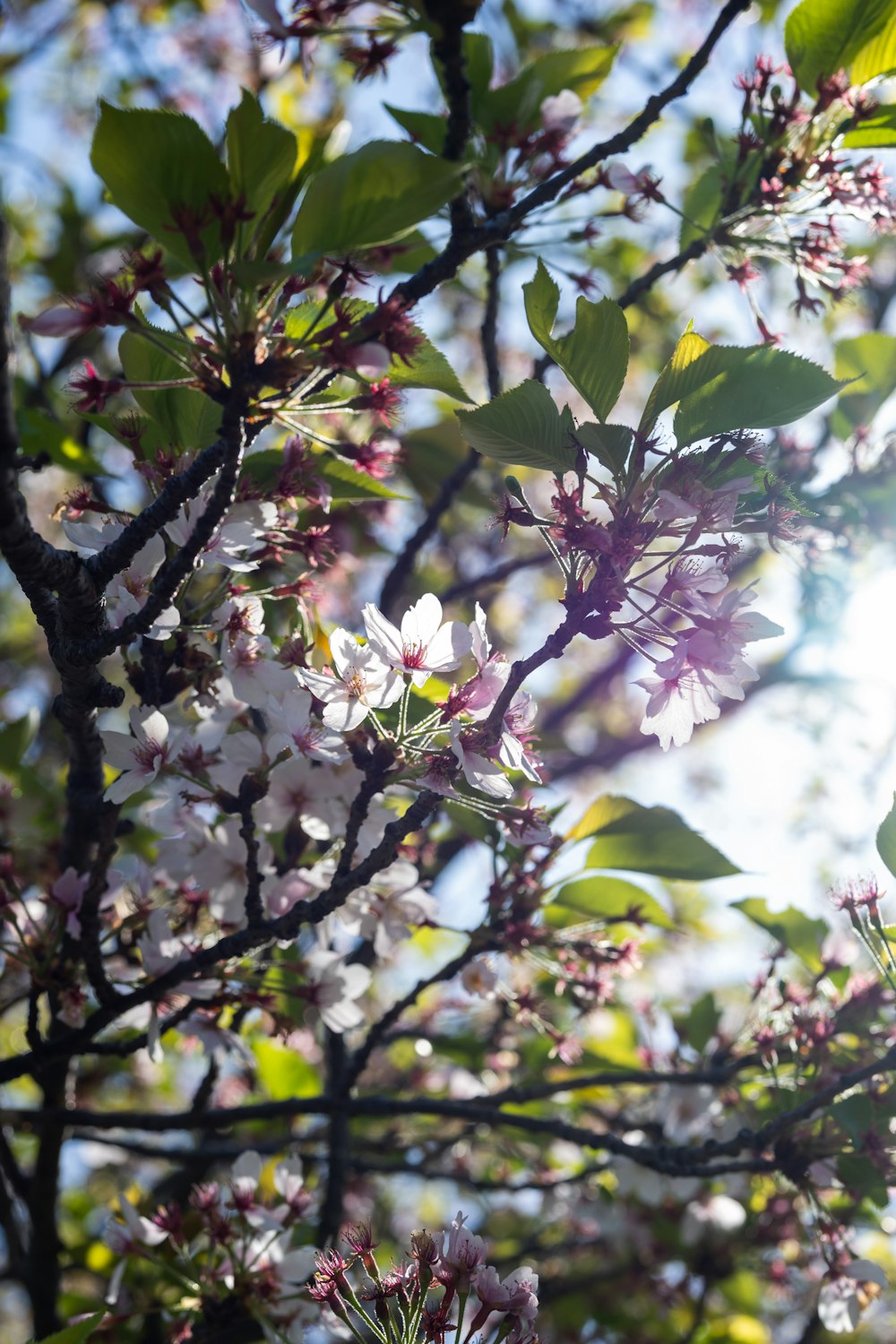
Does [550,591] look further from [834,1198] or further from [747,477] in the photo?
[747,477]

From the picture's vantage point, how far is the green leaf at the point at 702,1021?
285 centimetres

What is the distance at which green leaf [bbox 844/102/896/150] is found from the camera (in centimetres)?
214

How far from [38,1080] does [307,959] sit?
0.74 m

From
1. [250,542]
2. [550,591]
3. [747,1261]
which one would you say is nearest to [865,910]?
[250,542]

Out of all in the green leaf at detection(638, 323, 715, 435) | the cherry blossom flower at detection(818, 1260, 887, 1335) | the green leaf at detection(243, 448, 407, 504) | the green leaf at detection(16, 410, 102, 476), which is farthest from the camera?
the green leaf at detection(16, 410, 102, 476)

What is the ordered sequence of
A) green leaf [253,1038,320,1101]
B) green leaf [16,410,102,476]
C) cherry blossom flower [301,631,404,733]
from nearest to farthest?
cherry blossom flower [301,631,404,733] → green leaf [16,410,102,476] → green leaf [253,1038,320,1101]

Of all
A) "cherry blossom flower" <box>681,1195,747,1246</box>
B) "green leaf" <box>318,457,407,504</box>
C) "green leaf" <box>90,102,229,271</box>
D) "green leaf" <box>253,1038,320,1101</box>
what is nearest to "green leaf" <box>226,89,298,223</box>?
A: "green leaf" <box>90,102,229,271</box>

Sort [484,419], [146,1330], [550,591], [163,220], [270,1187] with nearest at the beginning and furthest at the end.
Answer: [163,220], [484,419], [146,1330], [270,1187], [550,591]

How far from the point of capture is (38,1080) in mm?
2338

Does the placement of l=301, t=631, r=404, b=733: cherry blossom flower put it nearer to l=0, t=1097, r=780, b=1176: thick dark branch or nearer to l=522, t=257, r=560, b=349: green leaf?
l=522, t=257, r=560, b=349: green leaf

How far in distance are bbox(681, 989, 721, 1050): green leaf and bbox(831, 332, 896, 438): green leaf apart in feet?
5.51

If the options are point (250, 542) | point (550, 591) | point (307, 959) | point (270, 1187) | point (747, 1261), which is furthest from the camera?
point (550, 591)

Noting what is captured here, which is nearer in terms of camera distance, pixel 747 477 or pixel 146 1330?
pixel 747 477

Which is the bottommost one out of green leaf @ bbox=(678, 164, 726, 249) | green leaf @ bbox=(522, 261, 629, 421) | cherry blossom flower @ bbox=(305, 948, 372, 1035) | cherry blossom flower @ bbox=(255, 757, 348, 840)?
cherry blossom flower @ bbox=(305, 948, 372, 1035)
